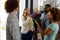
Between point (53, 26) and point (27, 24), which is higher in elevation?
point (53, 26)

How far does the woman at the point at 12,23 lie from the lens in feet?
5.93

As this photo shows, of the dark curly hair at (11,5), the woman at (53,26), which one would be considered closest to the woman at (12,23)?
the dark curly hair at (11,5)

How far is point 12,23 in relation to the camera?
1821 mm

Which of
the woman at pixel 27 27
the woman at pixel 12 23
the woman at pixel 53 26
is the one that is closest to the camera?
the woman at pixel 12 23

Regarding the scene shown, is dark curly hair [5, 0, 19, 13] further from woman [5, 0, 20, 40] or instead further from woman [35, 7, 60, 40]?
woman [35, 7, 60, 40]

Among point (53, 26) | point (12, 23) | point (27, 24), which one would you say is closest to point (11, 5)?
point (12, 23)

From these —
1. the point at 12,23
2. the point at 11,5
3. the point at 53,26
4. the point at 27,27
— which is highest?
the point at 11,5

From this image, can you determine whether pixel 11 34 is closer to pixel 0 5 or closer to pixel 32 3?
pixel 0 5

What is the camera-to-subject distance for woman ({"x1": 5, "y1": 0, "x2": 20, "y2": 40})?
181 cm

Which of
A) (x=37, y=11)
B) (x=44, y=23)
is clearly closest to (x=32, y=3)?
(x=37, y=11)

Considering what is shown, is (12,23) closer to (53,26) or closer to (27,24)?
(53,26)

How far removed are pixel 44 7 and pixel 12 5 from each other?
2285 millimetres

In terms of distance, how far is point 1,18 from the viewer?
4031 millimetres

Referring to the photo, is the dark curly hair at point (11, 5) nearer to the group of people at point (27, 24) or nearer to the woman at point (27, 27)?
the group of people at point (27, 24)
